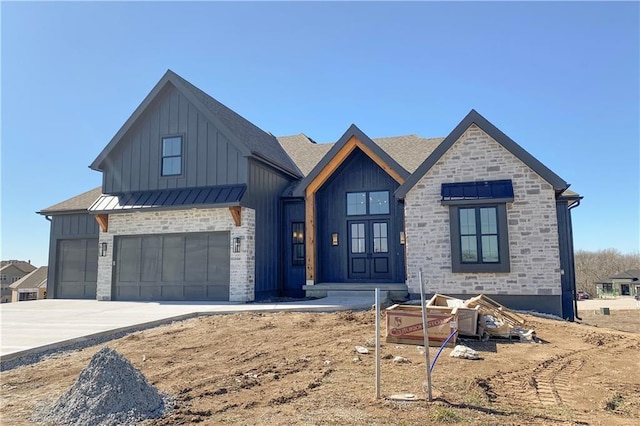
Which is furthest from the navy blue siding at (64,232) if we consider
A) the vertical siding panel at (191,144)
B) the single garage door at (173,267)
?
the vertical siding panel at (191,144)

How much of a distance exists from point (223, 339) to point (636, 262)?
269ft

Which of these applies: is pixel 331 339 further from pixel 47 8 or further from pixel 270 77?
pixel 47 8

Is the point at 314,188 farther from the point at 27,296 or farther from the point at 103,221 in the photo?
the point at 27,296

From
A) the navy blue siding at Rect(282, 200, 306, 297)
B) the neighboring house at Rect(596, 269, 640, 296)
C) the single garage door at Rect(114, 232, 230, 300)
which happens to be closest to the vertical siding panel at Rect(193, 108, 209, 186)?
the single garage door at Rect(114, 232, 230, 300)

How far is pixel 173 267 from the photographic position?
44.3 ft

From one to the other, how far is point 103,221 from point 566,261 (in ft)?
53.4

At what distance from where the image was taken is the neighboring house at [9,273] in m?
55.9

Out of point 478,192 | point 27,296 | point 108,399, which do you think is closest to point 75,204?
point 108,399

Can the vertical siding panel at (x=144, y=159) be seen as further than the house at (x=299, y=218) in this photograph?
Yes

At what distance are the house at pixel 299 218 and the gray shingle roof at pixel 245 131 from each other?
11cm

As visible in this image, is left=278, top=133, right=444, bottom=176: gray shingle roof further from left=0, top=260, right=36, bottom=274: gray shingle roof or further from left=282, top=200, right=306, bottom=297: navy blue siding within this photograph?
left=0, top=260, right=36, bottom=274: gray shingle roof

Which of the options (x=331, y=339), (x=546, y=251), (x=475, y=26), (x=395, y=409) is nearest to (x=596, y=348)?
(x=546, y=251)

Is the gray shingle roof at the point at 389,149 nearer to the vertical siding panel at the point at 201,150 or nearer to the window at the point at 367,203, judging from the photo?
the window at the point at 367,203

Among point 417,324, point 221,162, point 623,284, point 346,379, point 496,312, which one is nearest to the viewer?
point 346,379
